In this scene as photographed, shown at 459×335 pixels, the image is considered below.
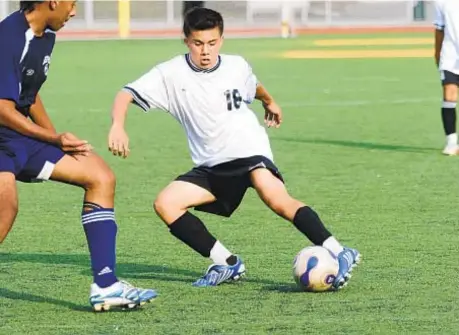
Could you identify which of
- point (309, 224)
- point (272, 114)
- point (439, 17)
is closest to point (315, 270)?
point (309, 224)

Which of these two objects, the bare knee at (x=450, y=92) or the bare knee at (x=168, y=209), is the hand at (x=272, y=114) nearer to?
the bare knee at (x=168, y=209)

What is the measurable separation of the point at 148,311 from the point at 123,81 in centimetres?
1581

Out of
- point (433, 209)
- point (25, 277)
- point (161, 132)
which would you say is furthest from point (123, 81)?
point (25, 277)

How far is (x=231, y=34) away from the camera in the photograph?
120 feet

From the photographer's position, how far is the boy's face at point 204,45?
6.55 meters

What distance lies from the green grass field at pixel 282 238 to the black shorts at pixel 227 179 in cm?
43

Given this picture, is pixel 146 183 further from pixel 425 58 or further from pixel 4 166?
pixel 425 58

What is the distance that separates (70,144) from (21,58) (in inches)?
18.2

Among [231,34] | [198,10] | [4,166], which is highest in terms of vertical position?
[198,10]

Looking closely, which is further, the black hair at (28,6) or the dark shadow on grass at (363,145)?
the dark shadow on grass at (363,145)

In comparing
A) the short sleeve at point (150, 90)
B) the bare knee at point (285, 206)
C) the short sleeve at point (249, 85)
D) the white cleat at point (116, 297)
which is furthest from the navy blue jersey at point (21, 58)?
the bare knee at point (285, 206)

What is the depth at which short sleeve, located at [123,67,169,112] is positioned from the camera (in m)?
6.68

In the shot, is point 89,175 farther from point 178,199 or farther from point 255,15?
point 255,15

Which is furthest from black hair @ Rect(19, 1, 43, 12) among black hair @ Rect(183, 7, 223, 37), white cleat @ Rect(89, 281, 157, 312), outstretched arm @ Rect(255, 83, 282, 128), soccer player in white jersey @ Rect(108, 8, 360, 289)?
outstretched arm @ Rect(255, 83, 282, 128)
